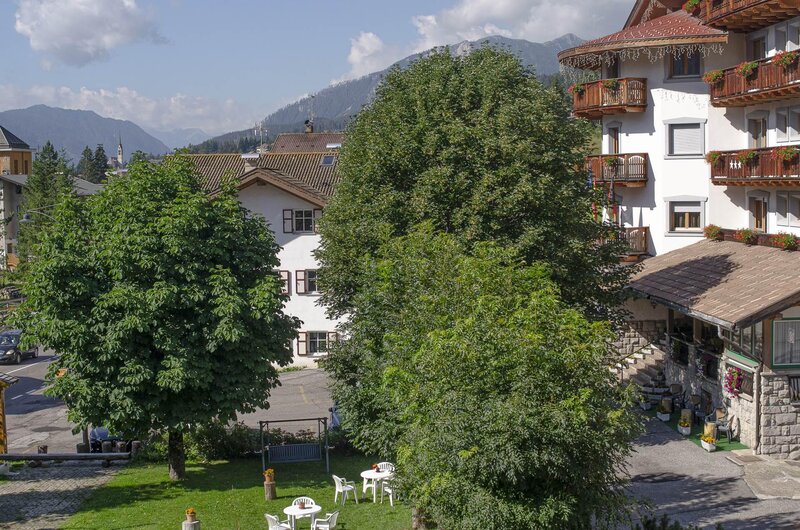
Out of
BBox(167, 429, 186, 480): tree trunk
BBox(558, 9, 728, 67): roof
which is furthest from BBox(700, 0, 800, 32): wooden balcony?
BBox(167, 429, 186, 480): tree trunk

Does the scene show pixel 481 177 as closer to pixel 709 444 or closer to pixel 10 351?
pixel 709 444

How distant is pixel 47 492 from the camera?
2536 centimetres

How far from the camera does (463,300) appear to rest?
53.8 feet

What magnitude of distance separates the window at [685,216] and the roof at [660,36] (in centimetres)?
630

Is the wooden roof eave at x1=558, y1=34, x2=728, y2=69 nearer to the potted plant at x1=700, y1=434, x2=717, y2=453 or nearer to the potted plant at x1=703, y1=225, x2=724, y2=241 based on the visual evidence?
the potted plant at x1=703, y1=225, x2=724, y2=241

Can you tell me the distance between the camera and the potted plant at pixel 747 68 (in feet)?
101

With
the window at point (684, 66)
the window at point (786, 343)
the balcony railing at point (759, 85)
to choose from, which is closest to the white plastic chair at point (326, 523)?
the window at point (786, 343)

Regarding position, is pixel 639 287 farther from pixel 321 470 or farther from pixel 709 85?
pixel 321 470

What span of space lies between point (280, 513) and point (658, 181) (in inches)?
830

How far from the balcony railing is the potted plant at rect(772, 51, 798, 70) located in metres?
0.05

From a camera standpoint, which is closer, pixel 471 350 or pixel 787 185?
pixel 471 350

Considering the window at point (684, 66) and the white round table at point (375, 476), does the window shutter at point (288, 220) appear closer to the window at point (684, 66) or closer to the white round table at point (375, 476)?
the window at point (684, 66)

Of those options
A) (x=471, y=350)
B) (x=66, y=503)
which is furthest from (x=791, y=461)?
(x=66, y=503)

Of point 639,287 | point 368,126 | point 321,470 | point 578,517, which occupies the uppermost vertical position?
point 368,126
